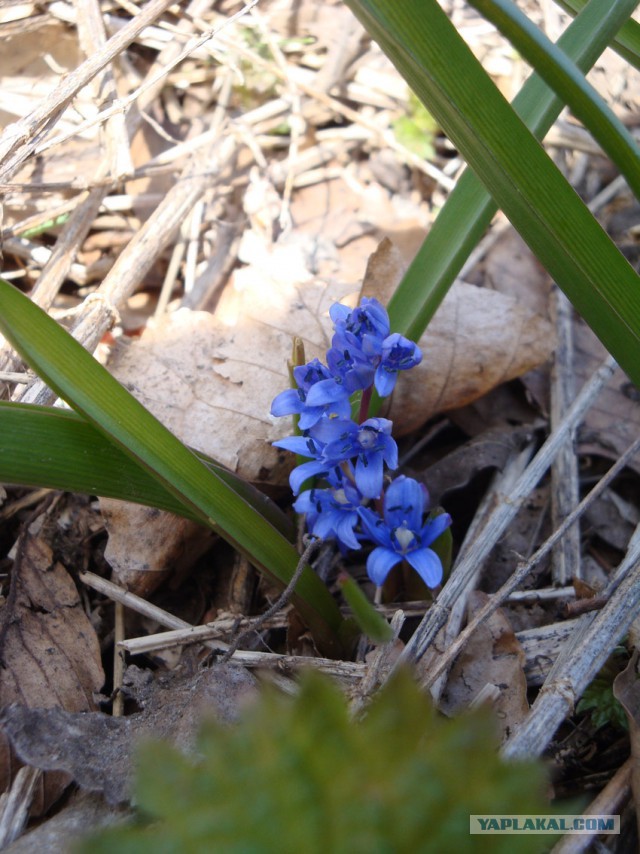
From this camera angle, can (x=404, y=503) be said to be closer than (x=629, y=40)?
Yes

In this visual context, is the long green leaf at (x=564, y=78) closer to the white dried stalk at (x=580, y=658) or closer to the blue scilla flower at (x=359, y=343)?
the blue scilla flower at (x=359, y=343)

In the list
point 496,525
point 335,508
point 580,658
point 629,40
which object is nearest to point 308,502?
point 335,508

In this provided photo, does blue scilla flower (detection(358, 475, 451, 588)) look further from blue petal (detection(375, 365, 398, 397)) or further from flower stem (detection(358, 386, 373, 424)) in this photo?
blue petal (detection(375, 365, 398, 397))

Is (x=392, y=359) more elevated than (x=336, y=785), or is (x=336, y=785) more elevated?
(x=336, y=785)

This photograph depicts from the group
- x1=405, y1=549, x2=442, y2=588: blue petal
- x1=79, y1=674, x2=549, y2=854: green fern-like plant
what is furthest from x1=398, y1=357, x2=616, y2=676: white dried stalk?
x1=79, y1=674, x2=549, y2=854: green fern-like plant

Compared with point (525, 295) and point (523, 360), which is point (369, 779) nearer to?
point (523, 360)

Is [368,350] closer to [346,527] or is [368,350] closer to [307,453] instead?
[307,453]
